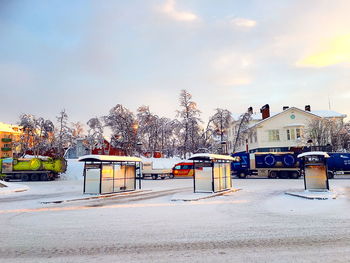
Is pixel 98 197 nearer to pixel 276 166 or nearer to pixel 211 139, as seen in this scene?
pixel 276 166

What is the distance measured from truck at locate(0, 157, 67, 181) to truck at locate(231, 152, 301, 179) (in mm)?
27073

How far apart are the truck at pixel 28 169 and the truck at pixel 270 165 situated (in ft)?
88.8

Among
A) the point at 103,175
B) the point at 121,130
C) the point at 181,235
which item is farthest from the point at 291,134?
the point at 181,235

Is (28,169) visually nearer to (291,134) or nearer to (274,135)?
(274,135)

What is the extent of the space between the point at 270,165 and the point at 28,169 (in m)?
34.0

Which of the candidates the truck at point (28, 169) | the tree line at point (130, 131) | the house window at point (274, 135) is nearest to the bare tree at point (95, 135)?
the tree line at point (130, 131)

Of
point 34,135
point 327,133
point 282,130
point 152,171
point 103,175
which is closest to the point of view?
point 103,175

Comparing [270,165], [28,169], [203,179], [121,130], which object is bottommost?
[203,179]

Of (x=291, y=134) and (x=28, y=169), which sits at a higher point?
(x=291, y=134)

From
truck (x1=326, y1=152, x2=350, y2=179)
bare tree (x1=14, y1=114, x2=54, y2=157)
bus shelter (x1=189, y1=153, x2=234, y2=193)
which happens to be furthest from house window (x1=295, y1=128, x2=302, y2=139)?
bare tree (x1=14, y1=114, x2=54, y2=157)

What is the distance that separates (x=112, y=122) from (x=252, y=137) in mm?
29508

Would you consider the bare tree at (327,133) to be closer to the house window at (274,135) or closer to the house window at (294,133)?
the house window at (294,133)

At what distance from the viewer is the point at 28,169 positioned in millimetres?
38844

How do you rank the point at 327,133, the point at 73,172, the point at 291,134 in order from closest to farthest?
the point at 73,172 → the point at 327,133 → the point at 291,134
